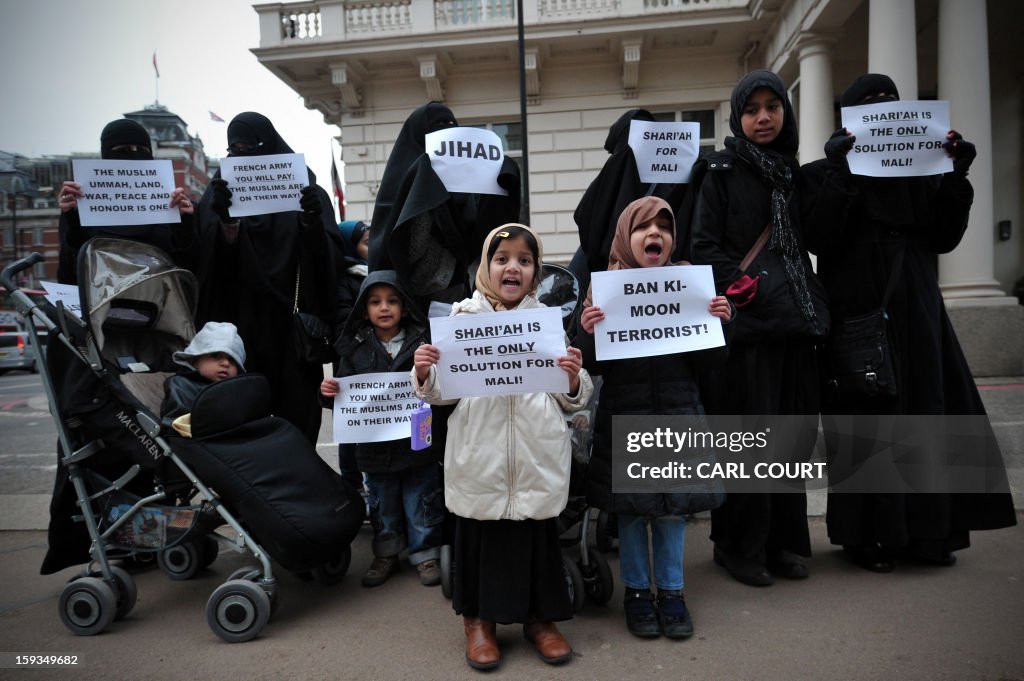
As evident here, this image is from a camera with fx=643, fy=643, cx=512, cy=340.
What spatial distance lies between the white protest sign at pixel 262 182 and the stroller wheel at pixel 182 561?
1794mm

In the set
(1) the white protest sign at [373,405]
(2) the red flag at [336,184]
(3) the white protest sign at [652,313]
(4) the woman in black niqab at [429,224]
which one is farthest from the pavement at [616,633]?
(2) the red flag at [336,184]

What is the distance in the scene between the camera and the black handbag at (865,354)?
3023mm

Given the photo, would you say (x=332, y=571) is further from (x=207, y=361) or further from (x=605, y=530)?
(x=605, y=530)

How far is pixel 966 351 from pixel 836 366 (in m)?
6.33

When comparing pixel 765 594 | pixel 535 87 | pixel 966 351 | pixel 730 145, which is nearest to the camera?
pixel 765 594

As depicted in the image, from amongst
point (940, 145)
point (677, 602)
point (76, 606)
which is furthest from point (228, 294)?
point (940, 145)

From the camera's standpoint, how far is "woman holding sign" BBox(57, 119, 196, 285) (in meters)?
3.41

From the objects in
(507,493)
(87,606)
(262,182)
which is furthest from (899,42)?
(87,606)

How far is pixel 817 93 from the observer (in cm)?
1048

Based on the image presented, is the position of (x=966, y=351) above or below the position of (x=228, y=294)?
below

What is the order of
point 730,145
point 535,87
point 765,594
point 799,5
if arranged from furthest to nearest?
point 535,87 → point 799,5 → point 730,145 → point 765,594

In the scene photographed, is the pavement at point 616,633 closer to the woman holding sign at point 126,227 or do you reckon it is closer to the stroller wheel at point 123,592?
the stroller wheel at point 123,592

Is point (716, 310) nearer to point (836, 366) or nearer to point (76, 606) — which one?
point (836, 366)

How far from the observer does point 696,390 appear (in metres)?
2.77
